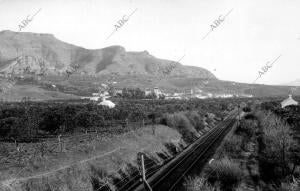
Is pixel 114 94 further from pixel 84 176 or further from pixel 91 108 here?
pixel 84 176

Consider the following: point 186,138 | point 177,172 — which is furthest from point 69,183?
point 186,138

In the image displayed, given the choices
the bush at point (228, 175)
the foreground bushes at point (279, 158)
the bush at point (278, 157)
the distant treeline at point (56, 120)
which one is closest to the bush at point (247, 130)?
the distant treeline at point (56, 120)

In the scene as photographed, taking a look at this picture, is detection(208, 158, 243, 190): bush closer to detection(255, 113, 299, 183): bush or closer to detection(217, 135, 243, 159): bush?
detection(255, 113, 299, 183): bush

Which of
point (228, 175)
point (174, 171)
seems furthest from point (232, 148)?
point (228, 175)

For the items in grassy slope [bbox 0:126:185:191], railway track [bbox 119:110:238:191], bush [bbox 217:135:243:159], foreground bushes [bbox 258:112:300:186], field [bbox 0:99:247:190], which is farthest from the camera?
bush [bbox 217:135:243:159]

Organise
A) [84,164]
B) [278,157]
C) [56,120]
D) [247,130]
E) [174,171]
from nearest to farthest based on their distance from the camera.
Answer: [84,164] → [174,171] → [278,157] → [247,130] → [56,120]

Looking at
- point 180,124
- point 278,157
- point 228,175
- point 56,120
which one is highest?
point 278,157

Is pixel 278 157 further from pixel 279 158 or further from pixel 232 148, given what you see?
pixel 232 148

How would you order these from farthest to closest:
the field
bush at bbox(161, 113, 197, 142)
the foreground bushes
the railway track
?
bush at bbox(161, 113, 197, 142) → the foreground bushes → the railway track → the field

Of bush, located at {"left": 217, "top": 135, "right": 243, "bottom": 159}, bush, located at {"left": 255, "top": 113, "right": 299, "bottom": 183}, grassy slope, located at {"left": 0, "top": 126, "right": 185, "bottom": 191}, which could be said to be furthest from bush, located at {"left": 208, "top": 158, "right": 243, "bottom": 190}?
bush, located at {"left": 217, "top": 135, "right": 243, "bottom": 159}

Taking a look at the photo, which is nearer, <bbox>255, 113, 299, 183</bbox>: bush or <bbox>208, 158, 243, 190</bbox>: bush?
<bbox>208, 158, 243, 190</bbox>: bush

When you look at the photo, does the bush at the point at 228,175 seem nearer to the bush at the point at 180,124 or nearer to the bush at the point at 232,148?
the bush at the point at 232,148
